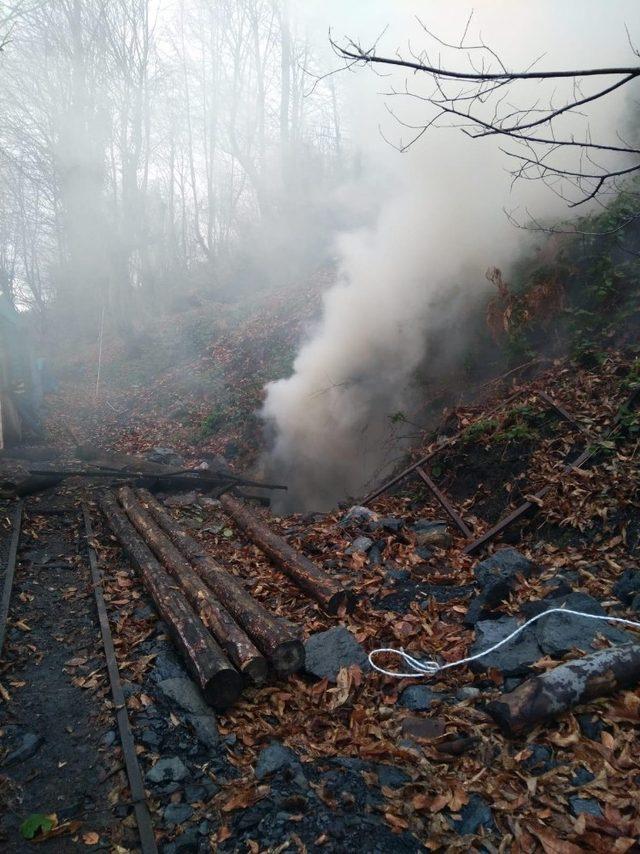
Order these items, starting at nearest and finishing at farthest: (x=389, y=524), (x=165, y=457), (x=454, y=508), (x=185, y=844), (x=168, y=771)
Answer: (x=185, y=844)
(x=168, y=771)
(x=389, y=524)
(x=454, y=508)
(x=165, y=457)

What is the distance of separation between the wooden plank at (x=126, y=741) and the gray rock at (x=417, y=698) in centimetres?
170

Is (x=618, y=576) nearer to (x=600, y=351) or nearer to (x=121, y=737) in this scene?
(x=600, y=351)

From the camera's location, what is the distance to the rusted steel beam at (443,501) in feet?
20.0

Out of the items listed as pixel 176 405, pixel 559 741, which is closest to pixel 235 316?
pixel 176 405

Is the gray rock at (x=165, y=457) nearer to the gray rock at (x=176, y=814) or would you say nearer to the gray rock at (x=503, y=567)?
the gray rock at (x=503, y=567)

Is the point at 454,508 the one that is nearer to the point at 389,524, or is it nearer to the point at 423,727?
the point at 389,524

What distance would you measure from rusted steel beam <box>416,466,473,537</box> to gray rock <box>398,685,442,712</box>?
8.47 ft

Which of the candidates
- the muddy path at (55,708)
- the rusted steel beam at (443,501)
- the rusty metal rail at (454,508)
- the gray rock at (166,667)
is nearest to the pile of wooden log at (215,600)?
the gray rock at (166,667)

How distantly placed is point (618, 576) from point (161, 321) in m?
20.0

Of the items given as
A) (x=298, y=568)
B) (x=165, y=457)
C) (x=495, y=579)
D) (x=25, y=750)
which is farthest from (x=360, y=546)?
(x=165, y=457)

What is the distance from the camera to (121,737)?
10.8 feet

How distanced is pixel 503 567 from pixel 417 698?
1.69m

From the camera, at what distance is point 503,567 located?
15.8 ft

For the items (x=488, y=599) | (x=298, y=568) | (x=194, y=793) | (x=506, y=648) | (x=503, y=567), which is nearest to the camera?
(x=194, y=793)
